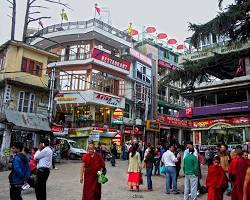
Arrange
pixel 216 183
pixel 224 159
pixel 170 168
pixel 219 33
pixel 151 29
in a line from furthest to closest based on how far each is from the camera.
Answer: pixel 151 29 → pixel 219 33 → pixel 224 159 → pixel 170 168 → pixel 216 183

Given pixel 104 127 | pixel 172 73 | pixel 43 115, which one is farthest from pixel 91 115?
pixel 172 73

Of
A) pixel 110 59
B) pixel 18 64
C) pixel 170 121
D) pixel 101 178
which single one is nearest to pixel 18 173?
pixel 101 178

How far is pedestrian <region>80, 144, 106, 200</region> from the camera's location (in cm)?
759

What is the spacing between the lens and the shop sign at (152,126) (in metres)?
38.2

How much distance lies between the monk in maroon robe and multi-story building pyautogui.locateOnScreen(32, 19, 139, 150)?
2521cm

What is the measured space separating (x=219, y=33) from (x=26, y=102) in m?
17.1

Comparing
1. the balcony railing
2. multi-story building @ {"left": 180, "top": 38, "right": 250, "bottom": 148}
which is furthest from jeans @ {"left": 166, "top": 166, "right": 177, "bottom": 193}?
the balcony railing

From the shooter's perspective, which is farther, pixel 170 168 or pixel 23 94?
pixel 23 94

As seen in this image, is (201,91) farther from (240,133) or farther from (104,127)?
(104,127)

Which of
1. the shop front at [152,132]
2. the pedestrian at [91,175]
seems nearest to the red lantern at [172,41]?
the shop front at [152,132]

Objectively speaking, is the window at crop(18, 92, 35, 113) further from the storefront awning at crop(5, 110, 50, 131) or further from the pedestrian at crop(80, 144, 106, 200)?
the pedestrian at crop(80, 144, 106, 200)

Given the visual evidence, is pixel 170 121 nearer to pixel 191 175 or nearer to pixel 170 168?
pixel 170 168

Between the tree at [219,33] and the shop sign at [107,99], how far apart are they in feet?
57.7

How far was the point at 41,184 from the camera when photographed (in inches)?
320
